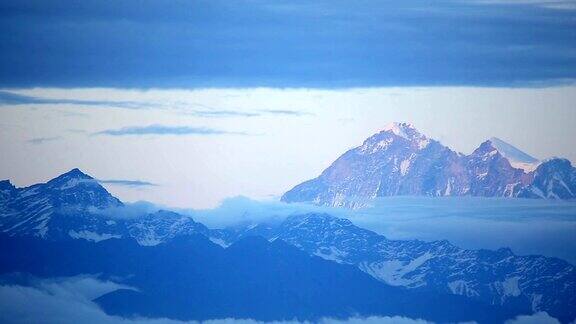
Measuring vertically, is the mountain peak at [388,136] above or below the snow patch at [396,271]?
above

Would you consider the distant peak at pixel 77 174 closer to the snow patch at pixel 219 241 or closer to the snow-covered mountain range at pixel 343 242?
the snow-covered mountain range at pixel 343 242

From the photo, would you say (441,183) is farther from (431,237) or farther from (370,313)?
(370,313)

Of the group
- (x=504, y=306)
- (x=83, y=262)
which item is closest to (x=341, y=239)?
(x=504, y=306)

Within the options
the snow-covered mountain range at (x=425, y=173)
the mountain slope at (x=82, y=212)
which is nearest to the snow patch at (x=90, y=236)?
the mountain slope at (x=82, y=212)

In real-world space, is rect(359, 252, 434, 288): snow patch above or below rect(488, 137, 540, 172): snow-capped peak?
below

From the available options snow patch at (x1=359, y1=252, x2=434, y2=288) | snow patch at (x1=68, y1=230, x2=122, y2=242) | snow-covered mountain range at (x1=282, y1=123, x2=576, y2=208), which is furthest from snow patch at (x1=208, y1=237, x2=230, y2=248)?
snow patch at (x1=359, y1=252, x2=434, y2=288)

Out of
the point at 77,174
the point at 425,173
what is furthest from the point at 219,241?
the point at 425,173

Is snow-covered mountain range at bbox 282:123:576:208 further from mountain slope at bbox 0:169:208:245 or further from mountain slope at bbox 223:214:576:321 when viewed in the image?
mountain slope at bbox 0:169:208:245
